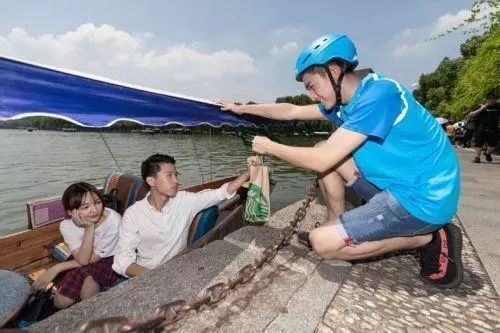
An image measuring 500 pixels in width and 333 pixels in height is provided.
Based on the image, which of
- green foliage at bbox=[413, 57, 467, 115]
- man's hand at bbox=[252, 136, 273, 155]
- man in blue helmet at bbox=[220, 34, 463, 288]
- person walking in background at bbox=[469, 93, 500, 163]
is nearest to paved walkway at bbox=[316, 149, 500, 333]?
man in blue helmet at bbox=[220, 34, 463, 288]

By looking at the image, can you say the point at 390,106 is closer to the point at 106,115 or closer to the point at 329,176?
the point at 329,176

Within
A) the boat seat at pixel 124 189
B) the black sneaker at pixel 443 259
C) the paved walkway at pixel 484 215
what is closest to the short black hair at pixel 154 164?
the boat seat at pixel 124 189

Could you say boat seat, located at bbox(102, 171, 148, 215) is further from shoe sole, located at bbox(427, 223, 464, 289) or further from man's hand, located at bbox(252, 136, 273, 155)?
shoe sole, located at bbox(427, 223, 464, 289)

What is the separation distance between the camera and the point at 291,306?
215 cm

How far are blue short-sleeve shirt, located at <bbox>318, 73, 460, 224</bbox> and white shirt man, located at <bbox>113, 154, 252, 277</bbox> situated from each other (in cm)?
191

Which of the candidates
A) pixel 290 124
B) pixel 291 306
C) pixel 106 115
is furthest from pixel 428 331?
pixel 290 124

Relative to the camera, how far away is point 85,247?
3.10 metres

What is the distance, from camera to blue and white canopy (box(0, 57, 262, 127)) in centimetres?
199

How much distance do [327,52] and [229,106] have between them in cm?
148

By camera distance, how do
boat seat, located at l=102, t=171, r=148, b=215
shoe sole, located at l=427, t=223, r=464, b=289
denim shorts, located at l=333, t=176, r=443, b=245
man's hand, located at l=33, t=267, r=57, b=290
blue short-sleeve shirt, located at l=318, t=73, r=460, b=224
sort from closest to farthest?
1. blue short-sleeve shirt, located at l=318, t=73, r=460, b=224
2. denim shorts, located at l=333, t=176, r=443, b=245
3. shoe sole, located at l=427, t=223, r=464, b=289
4. man's hand, located at l=33, t=267, r=57, b=290
5. boat seat, located at l=102, t=171, r=148, b=215

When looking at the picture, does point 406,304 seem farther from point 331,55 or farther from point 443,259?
point 331,55

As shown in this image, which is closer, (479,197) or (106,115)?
(106,115)

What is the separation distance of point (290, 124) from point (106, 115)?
9.48 ft

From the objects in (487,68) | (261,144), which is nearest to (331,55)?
(261,144)
